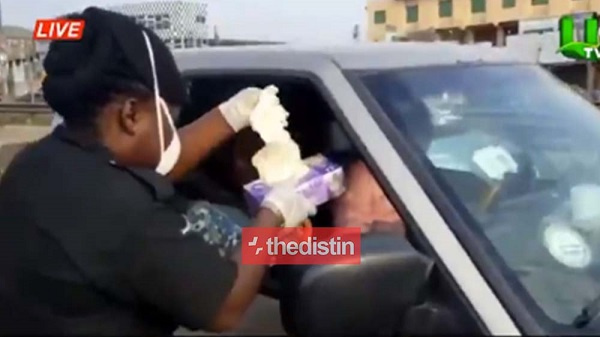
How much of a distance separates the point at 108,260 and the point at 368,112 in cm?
69

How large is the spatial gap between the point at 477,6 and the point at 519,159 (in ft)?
130

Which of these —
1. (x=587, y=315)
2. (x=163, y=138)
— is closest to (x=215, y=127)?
(x=163, y=138)

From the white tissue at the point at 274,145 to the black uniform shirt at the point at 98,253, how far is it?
0.24m

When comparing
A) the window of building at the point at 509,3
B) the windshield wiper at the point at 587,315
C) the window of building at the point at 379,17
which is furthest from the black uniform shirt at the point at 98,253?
the window of building at the point at 509,3

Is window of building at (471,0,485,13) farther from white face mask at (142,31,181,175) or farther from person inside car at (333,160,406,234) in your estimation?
white face mask at (142,31,181,175)

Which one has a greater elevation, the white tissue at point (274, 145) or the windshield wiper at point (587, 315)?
the white tissue at point (274, 145)

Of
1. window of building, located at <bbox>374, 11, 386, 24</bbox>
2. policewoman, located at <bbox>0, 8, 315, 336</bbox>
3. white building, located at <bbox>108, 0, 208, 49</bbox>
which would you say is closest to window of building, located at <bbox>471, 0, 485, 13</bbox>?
window of building, located at <bbox>374, 11, 386, 24</bbox>

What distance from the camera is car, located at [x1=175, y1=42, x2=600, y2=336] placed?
1931 millimetres

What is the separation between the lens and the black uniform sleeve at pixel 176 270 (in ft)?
6.07

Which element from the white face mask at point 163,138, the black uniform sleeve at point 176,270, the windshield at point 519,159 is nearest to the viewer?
the black uniform sleeve at point 176,270

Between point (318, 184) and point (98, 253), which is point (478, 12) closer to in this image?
point (318, 184)

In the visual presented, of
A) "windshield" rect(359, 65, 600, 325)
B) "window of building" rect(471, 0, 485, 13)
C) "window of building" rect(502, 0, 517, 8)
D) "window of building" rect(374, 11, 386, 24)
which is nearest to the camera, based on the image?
"windshield" rect(359, 65, 600, 325)

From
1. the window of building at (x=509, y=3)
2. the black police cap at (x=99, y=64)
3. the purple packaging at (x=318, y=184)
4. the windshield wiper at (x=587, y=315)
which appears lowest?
the window of building at (x=509, y=3)

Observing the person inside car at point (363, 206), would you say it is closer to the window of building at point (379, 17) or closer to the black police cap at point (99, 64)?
the black police cap at point (99, 64)
